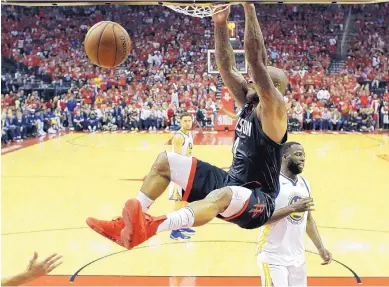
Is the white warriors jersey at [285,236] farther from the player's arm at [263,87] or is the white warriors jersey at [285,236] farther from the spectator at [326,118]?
the spectator at [326,118]

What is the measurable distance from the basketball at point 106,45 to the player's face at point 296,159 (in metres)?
2.04

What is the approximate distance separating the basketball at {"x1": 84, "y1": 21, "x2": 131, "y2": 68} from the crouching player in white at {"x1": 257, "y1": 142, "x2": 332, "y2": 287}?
2014mm

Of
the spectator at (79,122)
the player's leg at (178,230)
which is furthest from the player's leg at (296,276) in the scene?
the spectator at (79,122)

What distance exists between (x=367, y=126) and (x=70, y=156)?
38.3ft

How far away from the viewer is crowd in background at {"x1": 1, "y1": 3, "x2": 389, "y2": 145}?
20.4m

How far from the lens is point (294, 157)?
3.77 m

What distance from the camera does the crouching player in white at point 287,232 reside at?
3.52 m

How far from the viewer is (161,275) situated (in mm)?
5367

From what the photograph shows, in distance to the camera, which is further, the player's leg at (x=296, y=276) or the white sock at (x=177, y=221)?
the player's leg at (x=296, y=276)

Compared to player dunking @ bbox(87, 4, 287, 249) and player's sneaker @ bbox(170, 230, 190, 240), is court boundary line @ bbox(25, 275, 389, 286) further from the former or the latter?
player dunking @ bbox(87, 4, 287, 249)

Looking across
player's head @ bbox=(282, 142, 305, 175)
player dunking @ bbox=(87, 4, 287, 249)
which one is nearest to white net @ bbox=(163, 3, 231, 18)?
player dunking @ bbox=(87, 4, 287, 249)

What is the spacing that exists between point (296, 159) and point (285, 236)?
1.78 feet

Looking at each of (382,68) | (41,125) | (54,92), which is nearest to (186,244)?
(41,125)

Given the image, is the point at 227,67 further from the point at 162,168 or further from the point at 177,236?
the point at 177,236
